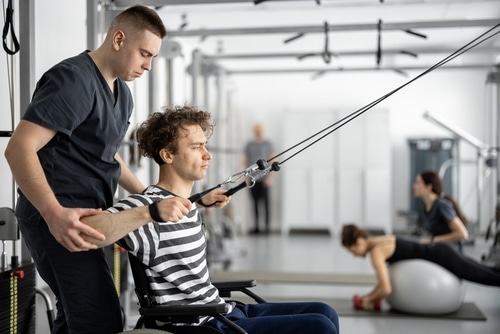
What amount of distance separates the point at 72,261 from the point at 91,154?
304 mm

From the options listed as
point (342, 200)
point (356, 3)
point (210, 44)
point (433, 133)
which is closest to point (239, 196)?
point (342, 200)

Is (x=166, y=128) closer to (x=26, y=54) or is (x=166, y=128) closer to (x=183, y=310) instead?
(x=183, y=310)

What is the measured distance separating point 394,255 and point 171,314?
2.88 meters

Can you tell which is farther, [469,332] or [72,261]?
[469,332]

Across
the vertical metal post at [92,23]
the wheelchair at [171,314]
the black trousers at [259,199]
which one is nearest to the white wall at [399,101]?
the black trousers at [259,199]

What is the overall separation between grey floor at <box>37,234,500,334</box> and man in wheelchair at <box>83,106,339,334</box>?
6.42 ft

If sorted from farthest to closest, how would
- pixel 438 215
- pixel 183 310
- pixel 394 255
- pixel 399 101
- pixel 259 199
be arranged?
1. pixel 399 101
2. pixel 259 199
3. pixel 438 215
4. pixel 394 255
5. pixel 183 310

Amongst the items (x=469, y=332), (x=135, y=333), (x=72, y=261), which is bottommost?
(x=469, y=332)

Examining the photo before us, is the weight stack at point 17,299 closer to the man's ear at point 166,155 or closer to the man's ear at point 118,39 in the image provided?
the man's ear at point 166,155

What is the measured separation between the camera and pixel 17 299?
237 centimetres

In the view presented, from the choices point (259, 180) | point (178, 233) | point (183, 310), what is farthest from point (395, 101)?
point (183, 310)

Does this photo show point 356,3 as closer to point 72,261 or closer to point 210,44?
point 210,44

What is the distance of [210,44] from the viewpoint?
8.80m

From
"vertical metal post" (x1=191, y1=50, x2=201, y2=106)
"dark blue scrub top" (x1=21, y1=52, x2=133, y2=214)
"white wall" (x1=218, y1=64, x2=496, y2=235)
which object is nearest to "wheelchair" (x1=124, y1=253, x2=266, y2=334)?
"dark blue scrub top" (x1=21, y1=52, x2=133, y2=214)
